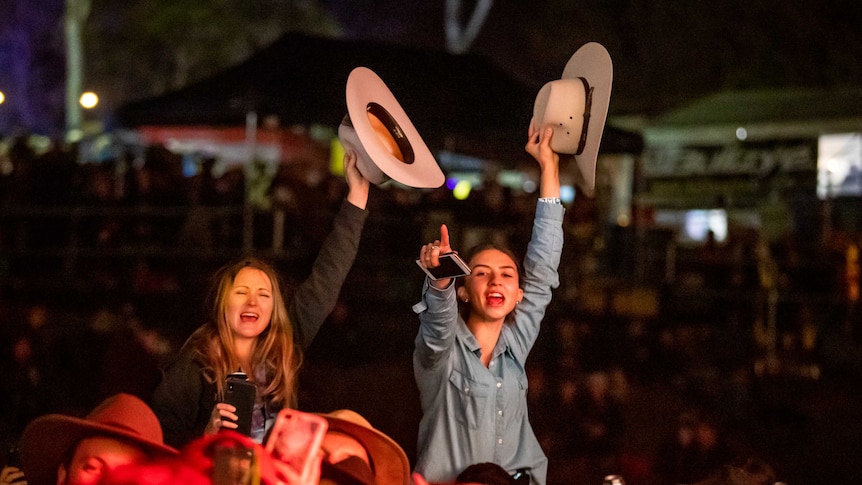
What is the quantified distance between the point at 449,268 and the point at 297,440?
2.55ft

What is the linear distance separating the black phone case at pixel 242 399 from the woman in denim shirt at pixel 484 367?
76 centimetres

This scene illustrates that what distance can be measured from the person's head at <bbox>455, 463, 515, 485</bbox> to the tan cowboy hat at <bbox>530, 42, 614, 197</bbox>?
1.09m

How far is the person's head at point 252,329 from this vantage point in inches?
136

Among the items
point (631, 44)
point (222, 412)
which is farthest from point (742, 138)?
point (222, 412)

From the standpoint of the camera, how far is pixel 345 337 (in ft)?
26.9

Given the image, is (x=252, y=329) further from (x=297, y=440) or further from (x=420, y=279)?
(x=420, y=279)

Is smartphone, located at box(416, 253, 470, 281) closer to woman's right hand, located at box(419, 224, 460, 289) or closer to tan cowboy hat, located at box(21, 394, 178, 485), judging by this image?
woman's right hand, located at box(419, 224, 460, 289)

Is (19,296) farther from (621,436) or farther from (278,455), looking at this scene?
(278,455)

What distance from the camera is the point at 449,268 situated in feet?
10.4

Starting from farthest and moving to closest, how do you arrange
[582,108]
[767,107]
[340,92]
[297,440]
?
[767,107]
[340,92]
[582,108]
[297,440]

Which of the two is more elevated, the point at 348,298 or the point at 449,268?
the point at 449,268

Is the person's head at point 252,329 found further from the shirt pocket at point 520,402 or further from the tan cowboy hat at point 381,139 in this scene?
the shirt pocket at point 520,402

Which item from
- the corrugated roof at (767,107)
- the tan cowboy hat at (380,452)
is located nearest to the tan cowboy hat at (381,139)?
the tan cowboy hat at (380,452)

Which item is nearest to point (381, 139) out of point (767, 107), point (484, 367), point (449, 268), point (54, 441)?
point (449, 268)
